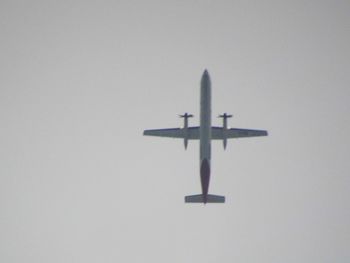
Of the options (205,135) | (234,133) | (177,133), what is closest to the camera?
(205,135)

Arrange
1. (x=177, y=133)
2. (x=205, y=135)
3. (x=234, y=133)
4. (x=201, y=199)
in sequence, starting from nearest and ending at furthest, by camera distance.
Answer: (x=205, y=135), (x=201, y=199), (x=177, y=133), (x=234, y=133)

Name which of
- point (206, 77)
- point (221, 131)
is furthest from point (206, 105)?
point (221, 131)

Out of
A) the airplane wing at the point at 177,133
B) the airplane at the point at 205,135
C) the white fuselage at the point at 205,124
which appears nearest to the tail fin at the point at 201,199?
the airplane at the point at 205,135

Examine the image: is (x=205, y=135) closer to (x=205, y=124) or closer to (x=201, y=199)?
(x=205, y=124)

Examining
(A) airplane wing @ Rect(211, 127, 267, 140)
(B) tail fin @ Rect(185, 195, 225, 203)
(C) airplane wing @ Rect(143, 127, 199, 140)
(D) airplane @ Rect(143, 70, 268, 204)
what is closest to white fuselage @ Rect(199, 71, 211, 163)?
(D) airplane @ Rect(143, 70, 268, 204)

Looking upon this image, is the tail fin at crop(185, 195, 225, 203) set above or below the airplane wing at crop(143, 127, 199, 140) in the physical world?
below

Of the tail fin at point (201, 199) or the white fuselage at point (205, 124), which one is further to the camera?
the tail fin at point (201, 199)

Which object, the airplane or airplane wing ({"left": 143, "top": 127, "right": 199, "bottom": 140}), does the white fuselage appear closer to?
the airplane

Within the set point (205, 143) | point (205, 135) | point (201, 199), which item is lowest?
point (201, 199)

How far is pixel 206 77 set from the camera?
254ft

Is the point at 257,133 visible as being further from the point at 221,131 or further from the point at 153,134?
the point at 153,134

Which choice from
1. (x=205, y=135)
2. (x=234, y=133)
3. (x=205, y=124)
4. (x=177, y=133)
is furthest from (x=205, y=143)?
(x=234, y=133)

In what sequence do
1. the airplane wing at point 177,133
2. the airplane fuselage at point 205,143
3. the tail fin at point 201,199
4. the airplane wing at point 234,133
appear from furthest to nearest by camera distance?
the airplane wing at point 234,133, the airplane wing at point 177,133, the tail fin at point 201,199, the airplane fuselage at point 205,143

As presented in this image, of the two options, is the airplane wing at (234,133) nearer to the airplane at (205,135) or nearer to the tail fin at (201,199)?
the airplane at (205,135)
